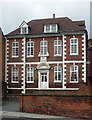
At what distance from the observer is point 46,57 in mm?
27031

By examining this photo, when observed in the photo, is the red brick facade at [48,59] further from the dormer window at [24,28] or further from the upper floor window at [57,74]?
the dormer window at [24,28]

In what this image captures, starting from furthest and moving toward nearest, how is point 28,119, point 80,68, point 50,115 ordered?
point 80,68 → point 50,115 → point 28,119

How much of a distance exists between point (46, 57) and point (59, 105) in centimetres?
1147

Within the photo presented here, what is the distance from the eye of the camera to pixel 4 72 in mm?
27812

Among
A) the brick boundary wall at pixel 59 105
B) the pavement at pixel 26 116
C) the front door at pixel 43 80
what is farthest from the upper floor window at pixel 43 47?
the pavement at pixel 26 116

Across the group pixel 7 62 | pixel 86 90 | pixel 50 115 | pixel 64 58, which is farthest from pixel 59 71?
pixel 50 115

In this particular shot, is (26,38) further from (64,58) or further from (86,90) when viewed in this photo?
(86,90)

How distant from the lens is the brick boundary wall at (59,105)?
15750 mm

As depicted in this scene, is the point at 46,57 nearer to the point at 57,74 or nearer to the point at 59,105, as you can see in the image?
the point at 57,74

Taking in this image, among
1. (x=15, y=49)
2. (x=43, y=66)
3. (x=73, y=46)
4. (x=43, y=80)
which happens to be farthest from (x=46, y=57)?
(x=15, y=49)

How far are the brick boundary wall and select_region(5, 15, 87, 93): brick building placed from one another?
369 inches

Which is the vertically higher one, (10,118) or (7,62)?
(7,62)

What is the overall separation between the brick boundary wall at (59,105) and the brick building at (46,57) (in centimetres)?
938

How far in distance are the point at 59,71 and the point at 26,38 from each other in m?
6.49
